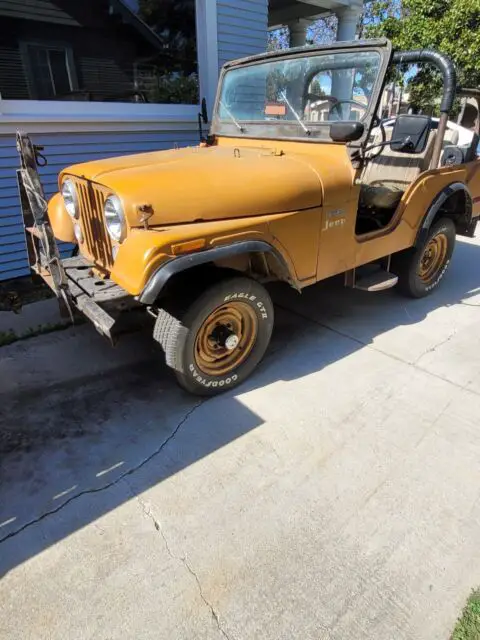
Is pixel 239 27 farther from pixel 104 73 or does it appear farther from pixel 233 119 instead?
pixel 233 119

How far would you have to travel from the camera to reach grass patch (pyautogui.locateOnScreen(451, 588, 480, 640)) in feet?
5.18

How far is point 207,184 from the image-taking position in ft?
8.17

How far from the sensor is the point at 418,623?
5.34 ft

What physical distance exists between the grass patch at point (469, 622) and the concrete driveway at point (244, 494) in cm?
3

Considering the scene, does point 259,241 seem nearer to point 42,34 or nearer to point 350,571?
point 350,571

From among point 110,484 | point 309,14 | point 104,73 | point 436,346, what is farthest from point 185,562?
point 309,14

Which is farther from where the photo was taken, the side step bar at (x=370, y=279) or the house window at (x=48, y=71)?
the house window at (x=48, y=71)

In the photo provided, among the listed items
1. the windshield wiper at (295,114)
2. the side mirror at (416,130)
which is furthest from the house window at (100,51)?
the side mirror at (416,130)

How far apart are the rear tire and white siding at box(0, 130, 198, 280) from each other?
277 centimetres

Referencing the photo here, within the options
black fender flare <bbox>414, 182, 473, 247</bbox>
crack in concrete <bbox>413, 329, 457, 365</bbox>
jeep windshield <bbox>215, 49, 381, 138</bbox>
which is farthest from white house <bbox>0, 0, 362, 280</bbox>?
crack in concrete <bbox>413, 329, 457, 365</bbox>

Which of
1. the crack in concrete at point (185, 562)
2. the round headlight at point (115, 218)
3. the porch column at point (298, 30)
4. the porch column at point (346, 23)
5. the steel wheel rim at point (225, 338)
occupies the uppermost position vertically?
the porch column at point (298, 30)

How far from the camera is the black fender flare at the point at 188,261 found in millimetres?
2152

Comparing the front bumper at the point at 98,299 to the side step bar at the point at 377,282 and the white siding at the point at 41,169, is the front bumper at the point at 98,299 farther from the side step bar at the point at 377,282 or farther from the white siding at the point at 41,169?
the white siding at the point at 41,169

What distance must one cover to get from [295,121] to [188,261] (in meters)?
1.80
